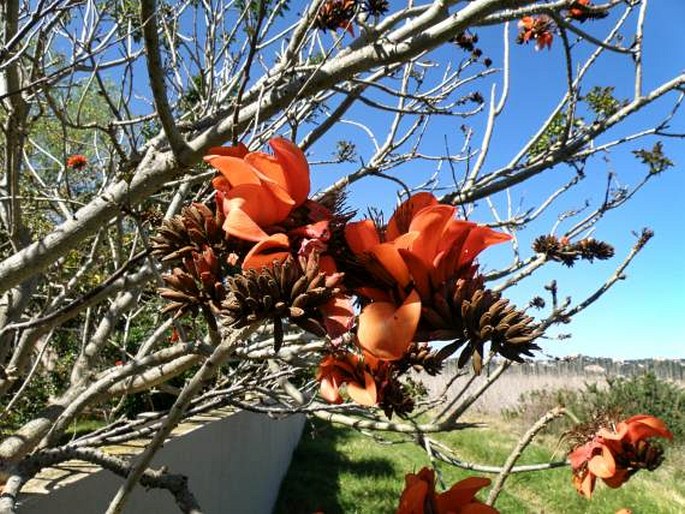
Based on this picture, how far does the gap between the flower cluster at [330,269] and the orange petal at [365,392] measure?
0.21m

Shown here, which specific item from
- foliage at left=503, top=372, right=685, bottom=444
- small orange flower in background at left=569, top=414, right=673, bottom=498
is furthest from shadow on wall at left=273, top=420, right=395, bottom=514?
foliage at left=503, top=372, right=685, bottom=444

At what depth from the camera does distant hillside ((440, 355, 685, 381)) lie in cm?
1848

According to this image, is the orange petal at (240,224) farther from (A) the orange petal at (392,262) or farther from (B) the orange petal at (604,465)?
(B) the orange petal at (604,465)

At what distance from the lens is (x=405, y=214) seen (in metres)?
0.66

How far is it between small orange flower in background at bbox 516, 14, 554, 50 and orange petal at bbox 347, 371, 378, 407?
3.19 metres

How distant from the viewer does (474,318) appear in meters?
0.54

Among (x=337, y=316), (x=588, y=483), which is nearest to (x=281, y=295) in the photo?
(x=337, y=316)

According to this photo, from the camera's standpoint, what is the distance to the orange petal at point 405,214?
25.9 inches

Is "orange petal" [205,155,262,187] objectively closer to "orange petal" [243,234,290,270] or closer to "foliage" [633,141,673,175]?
"orange petal" [243,234,290,270]

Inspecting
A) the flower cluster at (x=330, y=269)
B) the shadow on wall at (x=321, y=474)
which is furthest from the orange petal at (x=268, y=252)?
the shadow on wall at (x=321, y=474)

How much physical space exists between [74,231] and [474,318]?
1.16 m

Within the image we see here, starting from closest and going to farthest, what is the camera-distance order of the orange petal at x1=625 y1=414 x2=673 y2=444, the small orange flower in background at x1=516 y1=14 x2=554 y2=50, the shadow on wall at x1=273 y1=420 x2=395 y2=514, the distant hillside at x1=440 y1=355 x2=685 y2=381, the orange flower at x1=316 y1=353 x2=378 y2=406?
the orange flower at x1=316 y1=353 x2=378 y2=406
the orange petal at x1=625 y1=414 x2=673 y2=444
the small orange flower in background at x1=516 y1=14 x2=554 y2=50
the shadow on wall at x1=273 y1=420 x2=395 y2=514
the distant hillside at x1=440 y1=355 x2=685 y2=381

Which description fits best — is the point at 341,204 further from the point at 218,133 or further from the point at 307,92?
the point at 307,92

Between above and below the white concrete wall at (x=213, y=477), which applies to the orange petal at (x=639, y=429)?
above
